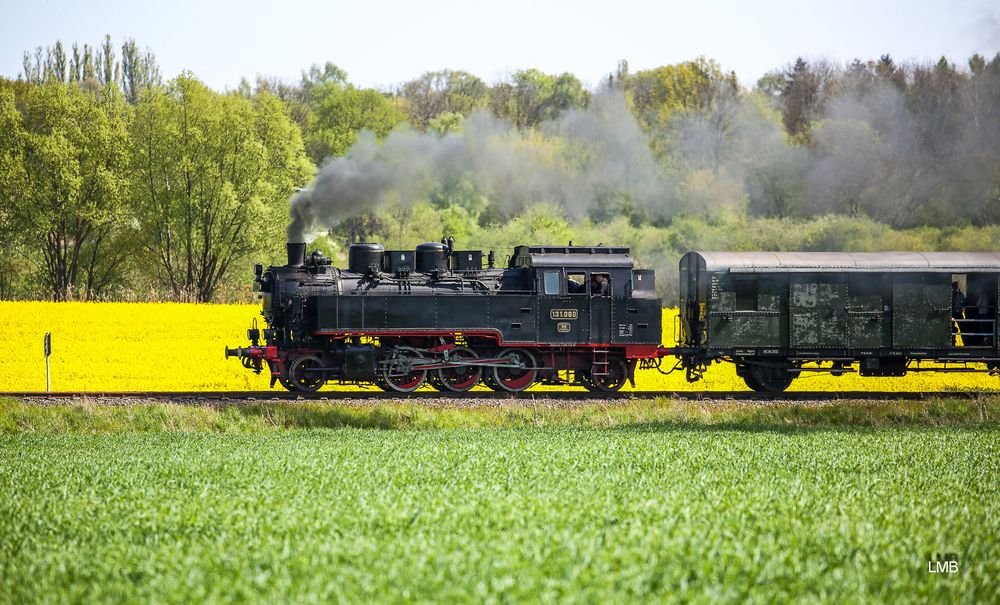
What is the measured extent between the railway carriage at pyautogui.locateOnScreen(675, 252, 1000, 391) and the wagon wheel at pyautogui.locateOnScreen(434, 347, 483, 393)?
5.15 meters

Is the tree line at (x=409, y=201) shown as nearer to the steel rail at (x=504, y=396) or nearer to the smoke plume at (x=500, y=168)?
the smoke plume at (x=500, y=168)

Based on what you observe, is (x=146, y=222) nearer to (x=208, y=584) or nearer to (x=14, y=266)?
(x=14, y=266)

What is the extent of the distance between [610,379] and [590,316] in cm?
186

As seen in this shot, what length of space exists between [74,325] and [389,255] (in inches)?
547

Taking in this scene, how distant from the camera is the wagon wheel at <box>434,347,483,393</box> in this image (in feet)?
72.2

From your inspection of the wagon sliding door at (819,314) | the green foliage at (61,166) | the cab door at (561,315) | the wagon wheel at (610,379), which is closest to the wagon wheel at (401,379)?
the cab door at (561,315)

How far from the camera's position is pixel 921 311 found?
71.8 feet

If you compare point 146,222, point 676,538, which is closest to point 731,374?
→ point 676,538

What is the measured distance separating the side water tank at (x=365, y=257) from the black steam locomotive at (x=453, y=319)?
29 mm

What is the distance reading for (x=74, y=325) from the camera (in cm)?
3125

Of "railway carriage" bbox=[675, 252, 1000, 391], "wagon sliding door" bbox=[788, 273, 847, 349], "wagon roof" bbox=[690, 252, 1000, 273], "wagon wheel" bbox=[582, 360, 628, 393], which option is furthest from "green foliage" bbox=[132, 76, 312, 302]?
"wagon sliding door" bbox=[788, 273, 847, 349]

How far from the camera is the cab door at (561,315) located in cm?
2200

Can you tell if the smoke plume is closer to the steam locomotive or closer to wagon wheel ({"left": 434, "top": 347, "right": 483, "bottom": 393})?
the steam locomotive

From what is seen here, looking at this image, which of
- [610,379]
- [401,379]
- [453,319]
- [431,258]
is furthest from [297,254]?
[610,379]
